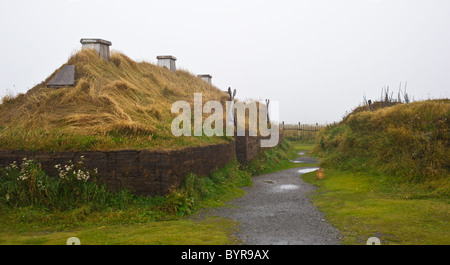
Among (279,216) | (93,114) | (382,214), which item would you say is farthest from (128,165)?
(382,214)

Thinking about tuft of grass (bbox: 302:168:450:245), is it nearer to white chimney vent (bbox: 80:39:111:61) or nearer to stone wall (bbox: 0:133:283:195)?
stone wall (bbox: 0:133:283:195)

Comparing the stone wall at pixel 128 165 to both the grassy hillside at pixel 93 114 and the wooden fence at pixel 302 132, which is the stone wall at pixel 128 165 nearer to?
the grassy hillside at pixel 93 114

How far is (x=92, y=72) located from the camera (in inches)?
483

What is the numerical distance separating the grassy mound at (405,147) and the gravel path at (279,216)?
8.90 ft

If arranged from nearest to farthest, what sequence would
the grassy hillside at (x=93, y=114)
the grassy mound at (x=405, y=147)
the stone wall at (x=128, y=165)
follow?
the stone wall at (x=128, y=165) → the grassy hillside at (x=93, y=114) → the grassy mound at (x=405, y=147)

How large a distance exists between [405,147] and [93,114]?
1028 centimetres

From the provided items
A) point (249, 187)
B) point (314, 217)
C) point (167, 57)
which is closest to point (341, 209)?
point (314, 217)

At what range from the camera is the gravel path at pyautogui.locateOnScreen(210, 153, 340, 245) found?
5988 mm

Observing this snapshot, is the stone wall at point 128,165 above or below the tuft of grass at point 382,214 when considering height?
above

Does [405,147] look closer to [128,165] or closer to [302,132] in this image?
[128,165]

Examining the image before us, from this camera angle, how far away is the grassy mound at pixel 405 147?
9555mm

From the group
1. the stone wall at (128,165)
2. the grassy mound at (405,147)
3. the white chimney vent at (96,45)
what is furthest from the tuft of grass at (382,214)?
the white chimney vent at (96,45)

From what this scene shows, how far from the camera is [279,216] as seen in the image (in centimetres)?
771

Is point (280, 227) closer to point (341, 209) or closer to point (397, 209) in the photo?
point (341, 209)
